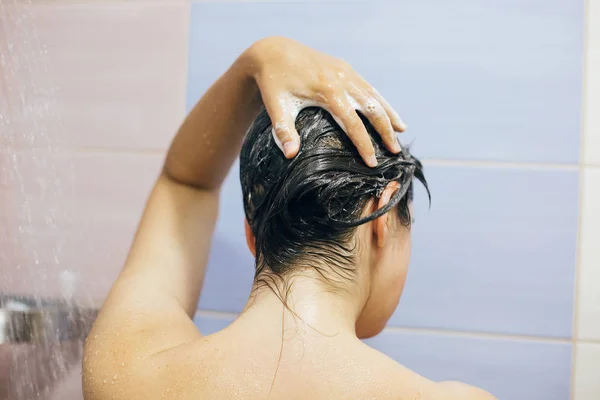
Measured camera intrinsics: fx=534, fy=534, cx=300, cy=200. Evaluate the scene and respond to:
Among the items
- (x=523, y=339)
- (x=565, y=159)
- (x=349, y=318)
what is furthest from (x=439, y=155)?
(x=349, y=318)

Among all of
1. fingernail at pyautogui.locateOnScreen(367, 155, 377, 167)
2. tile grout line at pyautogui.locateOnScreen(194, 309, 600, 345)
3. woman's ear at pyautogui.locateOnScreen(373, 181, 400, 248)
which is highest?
fingernail at pyautogui.locateOnScreen(367, 155, 377, 167)

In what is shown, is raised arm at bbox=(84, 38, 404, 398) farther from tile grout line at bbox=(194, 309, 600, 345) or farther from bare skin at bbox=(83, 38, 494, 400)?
tile grout line at bbox=(194, 309, 600, 345)

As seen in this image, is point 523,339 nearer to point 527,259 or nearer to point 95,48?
point 527,259

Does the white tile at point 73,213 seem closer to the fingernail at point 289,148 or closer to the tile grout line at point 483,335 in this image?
the tile grout line at point 483,335

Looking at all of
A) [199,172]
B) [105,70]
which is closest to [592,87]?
[199,172]

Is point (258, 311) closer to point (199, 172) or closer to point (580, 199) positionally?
point (199, 172)

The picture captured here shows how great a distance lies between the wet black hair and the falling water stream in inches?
21.5

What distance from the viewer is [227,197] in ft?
3.58

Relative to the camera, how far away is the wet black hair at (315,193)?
0.62 metres

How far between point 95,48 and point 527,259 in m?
1.00

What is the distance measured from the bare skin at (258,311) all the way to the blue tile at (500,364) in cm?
29

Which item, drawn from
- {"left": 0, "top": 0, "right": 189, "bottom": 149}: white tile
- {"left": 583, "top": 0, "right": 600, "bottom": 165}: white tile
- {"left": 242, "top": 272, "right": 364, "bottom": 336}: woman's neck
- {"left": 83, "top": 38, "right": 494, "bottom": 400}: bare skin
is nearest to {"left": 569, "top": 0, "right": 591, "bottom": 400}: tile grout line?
{"left": 583, "top": 0, "right": 600, "bottom": 165}: white tile

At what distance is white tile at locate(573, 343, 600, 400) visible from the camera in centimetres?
100

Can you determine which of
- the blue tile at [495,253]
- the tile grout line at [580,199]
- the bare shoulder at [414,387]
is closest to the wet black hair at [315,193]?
the bare shoulder at [414,387]
